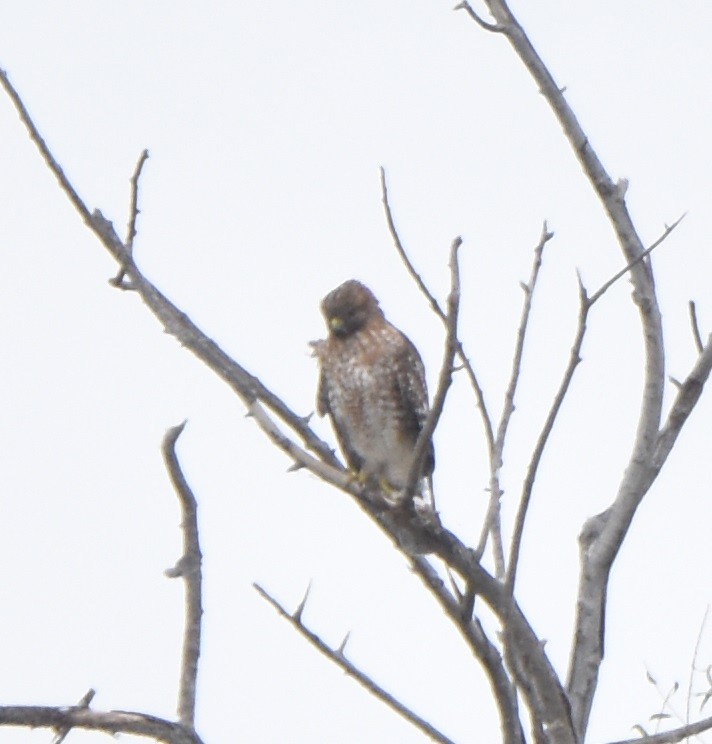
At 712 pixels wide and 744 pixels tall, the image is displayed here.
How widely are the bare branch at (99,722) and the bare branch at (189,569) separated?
0.24 metres

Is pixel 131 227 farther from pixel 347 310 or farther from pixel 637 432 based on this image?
pixel 347 310

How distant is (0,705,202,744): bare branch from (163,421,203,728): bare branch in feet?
0.77

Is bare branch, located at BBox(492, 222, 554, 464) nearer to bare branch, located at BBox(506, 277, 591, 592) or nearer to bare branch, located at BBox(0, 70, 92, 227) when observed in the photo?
bare branch, located at BBox(506, 277, 591, 592)

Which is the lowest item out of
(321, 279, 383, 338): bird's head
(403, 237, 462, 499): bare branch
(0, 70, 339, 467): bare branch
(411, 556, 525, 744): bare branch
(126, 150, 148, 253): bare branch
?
(411, 556, 525, 744): bare branch

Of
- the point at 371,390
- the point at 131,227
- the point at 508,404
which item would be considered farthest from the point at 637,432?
the point at 371,390

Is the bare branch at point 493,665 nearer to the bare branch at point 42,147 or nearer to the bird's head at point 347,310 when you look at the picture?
the bare branch at point 42,147

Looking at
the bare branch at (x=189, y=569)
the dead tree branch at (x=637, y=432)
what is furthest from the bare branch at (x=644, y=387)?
the bare branch at (x=189, y=569)

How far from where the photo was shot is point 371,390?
23.8ft

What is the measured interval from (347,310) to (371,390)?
0.47 m

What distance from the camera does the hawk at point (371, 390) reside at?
7.27 metres

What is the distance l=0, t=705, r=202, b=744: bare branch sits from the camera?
357 centimetres

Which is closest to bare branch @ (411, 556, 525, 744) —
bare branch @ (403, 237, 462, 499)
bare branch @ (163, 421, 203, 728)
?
bare branch @ (403, 237, 462, 499)

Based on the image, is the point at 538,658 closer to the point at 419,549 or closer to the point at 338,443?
the point at 419,549

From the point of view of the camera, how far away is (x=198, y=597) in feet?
12.9
